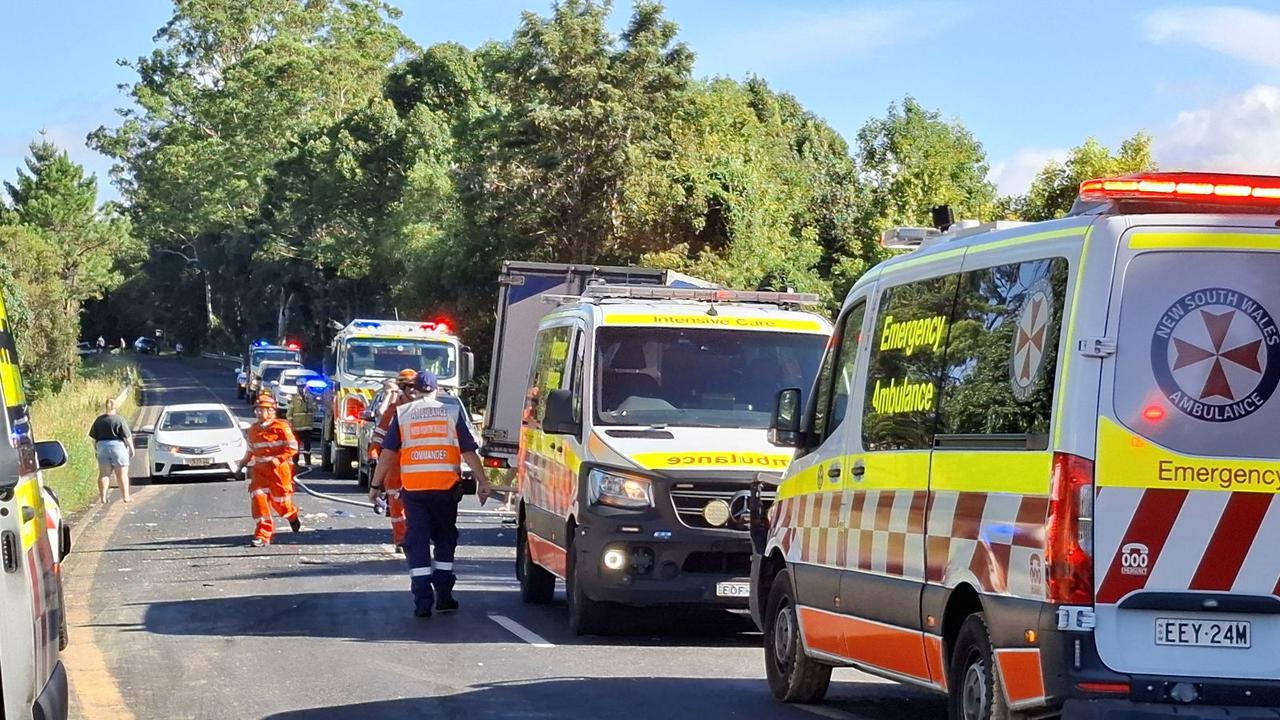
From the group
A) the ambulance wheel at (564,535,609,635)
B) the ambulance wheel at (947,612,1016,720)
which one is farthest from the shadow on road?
the ambulance wheel at (947,612,1016,720)

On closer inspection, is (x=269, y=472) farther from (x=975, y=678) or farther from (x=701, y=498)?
(x=975, y=678)

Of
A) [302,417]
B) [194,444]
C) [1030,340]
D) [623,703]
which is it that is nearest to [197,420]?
[194,444]

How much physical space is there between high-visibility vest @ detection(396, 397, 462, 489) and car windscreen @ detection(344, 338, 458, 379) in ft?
57.2

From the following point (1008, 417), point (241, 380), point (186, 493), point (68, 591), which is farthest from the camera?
point (241, 380)

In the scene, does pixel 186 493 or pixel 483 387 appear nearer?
pixel 186 493

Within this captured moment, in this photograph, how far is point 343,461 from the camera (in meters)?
32.6

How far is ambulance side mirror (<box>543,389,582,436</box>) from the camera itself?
1238cm

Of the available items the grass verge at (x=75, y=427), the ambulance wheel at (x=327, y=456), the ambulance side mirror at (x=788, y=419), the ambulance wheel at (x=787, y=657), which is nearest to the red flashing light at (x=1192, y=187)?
the ambulance side mirror at (x=788, y=419)

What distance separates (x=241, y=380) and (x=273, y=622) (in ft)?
182

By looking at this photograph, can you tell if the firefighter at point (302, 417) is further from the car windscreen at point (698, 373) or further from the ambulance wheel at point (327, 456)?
the car windscreen at point (698, 373)

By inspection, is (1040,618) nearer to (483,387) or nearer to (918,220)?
(918,220)

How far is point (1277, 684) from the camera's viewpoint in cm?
635

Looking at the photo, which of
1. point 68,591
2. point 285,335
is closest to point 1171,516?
point 68,591

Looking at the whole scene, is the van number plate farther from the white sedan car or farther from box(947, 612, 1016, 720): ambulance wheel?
the white sedan car
